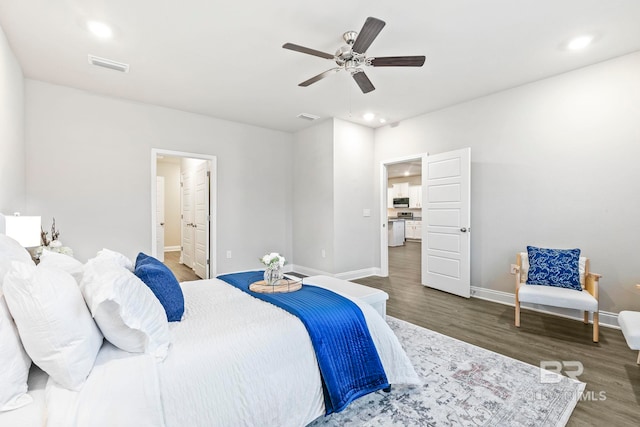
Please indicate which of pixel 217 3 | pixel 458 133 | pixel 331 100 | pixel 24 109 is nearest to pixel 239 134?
pixel 331 100

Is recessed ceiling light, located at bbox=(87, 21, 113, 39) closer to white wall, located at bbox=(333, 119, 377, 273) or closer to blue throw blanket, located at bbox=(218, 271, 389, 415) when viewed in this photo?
blue throw blanket, located at bbox=(218, 271, 389, 415)

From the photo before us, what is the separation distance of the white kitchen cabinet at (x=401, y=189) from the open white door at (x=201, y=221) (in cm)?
820

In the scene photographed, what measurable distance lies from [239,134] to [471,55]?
3.93m

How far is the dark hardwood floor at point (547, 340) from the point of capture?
6.28 ft

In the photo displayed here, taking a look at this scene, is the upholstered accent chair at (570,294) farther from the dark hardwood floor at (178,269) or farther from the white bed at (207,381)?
the dark hardwood floor at (178,269)

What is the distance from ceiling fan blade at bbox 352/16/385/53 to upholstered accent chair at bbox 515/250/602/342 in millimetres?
2942

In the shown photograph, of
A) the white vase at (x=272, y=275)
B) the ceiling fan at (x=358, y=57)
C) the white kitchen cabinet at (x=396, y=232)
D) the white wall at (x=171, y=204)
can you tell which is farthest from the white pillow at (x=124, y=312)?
the white kitchen cabinet at (x=396, y=232)

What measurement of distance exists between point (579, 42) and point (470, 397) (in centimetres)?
343

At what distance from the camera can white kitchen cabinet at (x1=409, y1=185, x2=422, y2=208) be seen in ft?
36.8

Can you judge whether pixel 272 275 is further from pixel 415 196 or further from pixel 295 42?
pixel 415 196

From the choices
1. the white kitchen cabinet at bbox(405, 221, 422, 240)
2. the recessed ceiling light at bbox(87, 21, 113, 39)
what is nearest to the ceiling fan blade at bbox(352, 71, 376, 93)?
the recessed ceiling light at bbox(87, 21, 113, 39)

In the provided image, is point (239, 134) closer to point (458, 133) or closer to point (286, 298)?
point (458, 133)

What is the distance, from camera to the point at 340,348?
1766mm

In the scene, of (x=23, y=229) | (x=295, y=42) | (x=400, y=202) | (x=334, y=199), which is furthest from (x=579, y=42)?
(x=400, y=202)
